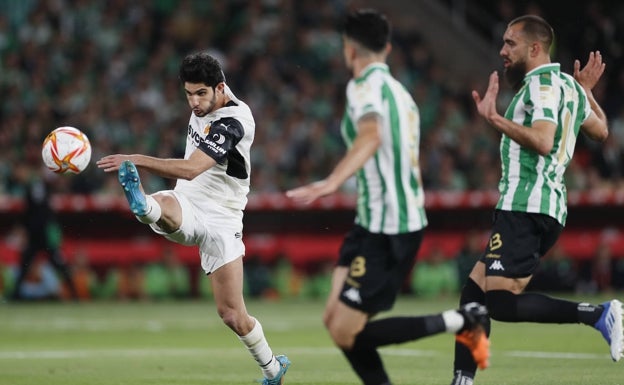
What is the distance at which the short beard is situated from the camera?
9172 mm

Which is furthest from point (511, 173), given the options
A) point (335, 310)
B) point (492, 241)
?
point (335, 310)

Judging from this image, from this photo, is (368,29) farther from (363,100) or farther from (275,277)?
(275,277)

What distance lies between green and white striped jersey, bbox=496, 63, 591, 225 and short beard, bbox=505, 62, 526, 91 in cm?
12

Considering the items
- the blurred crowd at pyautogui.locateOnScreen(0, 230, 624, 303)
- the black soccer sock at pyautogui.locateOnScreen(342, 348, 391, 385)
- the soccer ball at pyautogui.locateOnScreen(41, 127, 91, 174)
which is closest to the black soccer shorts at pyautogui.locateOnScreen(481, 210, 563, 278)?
the black soccer sock at pyautogui.locateOnScreen(342, 348, 391, 385)

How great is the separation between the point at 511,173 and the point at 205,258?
2.61m

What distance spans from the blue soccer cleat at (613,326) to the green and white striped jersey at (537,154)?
77 cm

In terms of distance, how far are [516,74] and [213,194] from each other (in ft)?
8.79

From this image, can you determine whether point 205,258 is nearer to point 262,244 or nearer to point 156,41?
point 262,244

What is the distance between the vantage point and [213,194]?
9969mm

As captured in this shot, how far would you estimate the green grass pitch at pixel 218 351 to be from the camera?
35.6ft

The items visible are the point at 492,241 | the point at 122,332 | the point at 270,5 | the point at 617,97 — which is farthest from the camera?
the point at 270,5

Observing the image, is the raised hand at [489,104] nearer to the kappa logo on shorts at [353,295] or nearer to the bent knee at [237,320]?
the kappa logo on shorts at [353,295]

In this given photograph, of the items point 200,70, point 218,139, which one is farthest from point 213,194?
point 200,70

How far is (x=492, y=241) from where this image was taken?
349 inches
